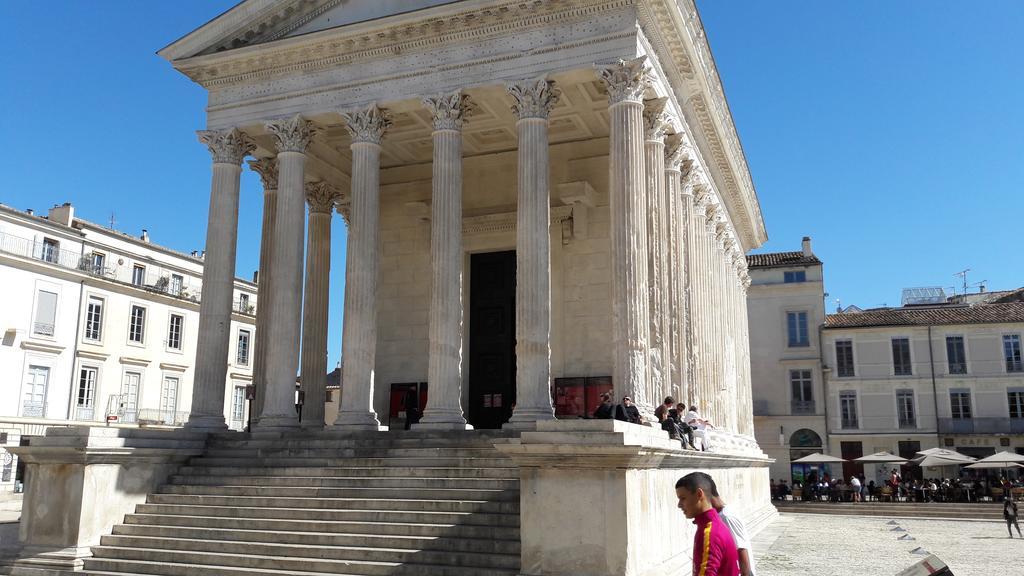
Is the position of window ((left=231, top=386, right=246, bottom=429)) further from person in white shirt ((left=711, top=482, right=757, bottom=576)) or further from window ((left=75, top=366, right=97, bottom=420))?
person in white shirt ((left=711, top=482, right=757, bottom=576))

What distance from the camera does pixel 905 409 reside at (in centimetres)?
4353

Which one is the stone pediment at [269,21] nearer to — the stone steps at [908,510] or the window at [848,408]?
the stone steps at [908,510]

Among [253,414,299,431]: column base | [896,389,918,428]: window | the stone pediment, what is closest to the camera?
[253,414,299,431]: column base

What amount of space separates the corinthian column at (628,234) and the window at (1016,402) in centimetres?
3384

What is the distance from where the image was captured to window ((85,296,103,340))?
3659 centimetres

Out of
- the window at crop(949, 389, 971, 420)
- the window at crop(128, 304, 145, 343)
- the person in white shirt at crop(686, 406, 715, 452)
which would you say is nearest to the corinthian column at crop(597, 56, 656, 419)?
the person in white shirt at crop(686, 406, 715, 452)

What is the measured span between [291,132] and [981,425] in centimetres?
3716

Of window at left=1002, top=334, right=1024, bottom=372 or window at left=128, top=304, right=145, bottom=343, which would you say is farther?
window at left=1002, top=334, right=1024, bottom=372

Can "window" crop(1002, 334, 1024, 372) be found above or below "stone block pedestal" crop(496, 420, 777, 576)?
above

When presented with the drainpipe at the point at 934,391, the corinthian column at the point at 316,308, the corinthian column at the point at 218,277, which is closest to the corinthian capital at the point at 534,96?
the corinthian column at the point at 218,277

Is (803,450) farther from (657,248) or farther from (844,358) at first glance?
(657,248)

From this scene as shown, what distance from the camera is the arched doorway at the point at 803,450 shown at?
4447cm

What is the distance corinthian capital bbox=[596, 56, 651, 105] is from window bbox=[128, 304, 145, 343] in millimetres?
29005

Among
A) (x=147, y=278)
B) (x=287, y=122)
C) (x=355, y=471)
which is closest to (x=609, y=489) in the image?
(x=355, y=471)
